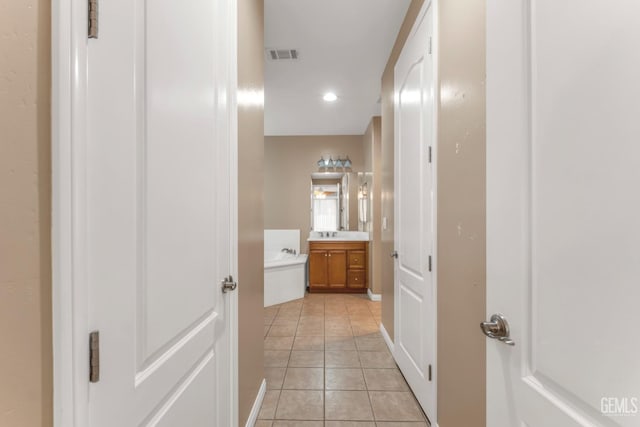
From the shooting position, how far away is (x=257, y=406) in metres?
1.82

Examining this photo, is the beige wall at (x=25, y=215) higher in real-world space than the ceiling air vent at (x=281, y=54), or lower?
lower

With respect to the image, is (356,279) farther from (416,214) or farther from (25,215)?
(25,215)

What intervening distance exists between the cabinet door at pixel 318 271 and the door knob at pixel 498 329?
405 cm

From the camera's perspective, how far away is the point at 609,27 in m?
0.52

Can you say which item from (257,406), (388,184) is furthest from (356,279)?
(257,406)

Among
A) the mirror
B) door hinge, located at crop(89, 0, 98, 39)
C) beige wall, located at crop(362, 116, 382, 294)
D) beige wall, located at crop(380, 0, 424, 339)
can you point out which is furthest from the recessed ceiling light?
door hinge, located at crop(89, 0, 98, 39)

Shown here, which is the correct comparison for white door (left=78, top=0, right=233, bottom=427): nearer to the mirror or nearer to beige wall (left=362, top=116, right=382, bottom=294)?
beige wall (left=362, top=116, right=382, bottom=294)

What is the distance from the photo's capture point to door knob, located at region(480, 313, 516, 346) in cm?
77

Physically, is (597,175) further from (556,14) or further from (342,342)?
(342,342)

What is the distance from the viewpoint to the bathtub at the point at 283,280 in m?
4.12

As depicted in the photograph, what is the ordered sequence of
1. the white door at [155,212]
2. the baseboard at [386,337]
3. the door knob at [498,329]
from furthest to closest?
1. the baseboard at [386,337]
2. the door knob at [498,329]
3. the white door at [155,212]

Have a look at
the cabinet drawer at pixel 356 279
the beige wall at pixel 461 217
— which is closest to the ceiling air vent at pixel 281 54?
the beige wall at pixel 461 217

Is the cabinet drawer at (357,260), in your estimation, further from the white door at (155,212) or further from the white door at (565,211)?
the white door at (565,211)

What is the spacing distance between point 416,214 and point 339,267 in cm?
301
